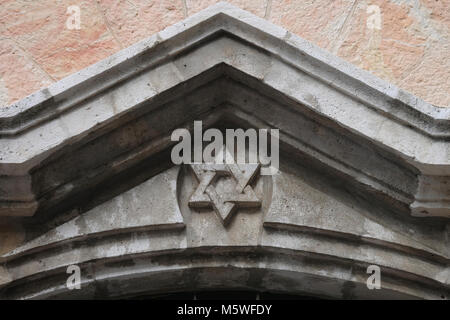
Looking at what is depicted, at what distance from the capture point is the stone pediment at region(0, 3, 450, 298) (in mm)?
2990

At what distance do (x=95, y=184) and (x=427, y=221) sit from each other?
115 centimetres

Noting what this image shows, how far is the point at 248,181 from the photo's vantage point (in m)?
3.17

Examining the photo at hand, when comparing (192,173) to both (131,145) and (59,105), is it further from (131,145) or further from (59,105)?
(59,105)

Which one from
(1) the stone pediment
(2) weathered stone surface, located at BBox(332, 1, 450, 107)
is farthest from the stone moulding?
(2) weathered stone surface, located at BBox(332, 1, 450, 107)

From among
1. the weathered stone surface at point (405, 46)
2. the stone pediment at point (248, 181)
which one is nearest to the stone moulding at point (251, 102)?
the stone pediment at point (248, 181)

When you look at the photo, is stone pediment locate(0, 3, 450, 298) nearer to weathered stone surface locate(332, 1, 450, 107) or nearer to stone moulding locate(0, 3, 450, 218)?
stone moulding locate(0, 3, 450, 218)

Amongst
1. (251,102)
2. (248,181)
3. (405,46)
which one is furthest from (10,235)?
(405,46)

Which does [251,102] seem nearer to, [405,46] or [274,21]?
[274,21]

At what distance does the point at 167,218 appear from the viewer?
10.1ft

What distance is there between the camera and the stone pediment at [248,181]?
299 centimetres

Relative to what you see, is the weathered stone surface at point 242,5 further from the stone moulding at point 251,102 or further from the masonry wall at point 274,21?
the stone moulding at point 251,102

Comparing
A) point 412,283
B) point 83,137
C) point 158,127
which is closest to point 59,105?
point 83,137

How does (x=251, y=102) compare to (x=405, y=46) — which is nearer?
(x=251, y=102)

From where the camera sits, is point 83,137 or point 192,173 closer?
point 83,137
